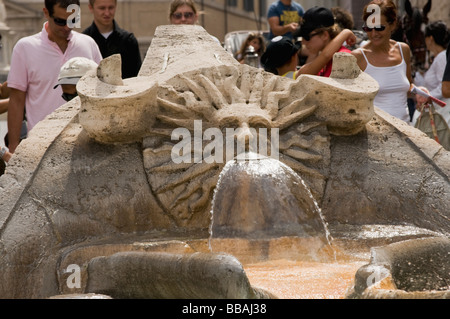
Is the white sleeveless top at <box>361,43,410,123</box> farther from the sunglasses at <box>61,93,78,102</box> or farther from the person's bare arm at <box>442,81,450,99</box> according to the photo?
the sunglasses at <box>61,93,78,102</box>

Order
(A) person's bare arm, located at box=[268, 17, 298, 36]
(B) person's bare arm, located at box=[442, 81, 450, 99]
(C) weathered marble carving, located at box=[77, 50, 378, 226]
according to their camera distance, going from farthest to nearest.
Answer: (A) person's bare arm, located at box=[268, 17, 298, 36] → (B) person's bare arm, located at box=[442, 81, 450, 99] → (C) weathered marble carving, located at box=[77, 50, 378, 226]

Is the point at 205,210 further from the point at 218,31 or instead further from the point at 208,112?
the point at 218,31

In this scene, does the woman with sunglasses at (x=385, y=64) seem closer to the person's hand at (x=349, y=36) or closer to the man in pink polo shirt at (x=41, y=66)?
the person's hand at (x=349, y=36)

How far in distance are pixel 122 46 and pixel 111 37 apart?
10cm

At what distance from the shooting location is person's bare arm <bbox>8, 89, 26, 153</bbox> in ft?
20.3

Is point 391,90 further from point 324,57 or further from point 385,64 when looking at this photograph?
point 324,57

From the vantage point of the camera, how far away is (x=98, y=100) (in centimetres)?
505

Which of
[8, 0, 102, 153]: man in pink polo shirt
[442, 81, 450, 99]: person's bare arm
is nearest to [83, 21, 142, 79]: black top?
[8, 0, 102, 153]: man in pink polo shirt

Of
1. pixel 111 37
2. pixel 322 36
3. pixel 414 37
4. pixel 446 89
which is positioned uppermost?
pixel 322 36

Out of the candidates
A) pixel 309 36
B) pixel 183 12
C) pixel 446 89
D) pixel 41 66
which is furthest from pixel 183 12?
pixel 446 89

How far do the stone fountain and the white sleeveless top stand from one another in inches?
39.5

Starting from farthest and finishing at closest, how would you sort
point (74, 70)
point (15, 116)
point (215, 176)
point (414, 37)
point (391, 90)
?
point (414, 37)
point (391, 90)
point (15, 116)
point (74, 70)
point (215, 176)

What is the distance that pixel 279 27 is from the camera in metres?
9.41
